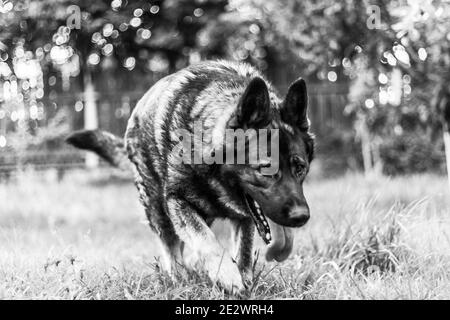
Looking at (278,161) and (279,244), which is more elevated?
(278,161)

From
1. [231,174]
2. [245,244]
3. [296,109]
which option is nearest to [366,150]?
[245,244]

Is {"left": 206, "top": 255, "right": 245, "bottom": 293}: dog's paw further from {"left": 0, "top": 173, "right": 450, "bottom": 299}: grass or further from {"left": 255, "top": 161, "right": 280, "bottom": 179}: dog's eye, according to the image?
{"left": 255, "top": 161, "right": 280, "bottom": 179}: dog's eye

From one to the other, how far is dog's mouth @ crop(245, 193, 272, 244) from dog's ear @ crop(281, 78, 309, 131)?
504 millimetres

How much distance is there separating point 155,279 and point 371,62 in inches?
145

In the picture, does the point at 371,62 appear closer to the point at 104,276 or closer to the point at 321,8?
the point at 321,8

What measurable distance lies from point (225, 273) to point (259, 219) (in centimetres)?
38

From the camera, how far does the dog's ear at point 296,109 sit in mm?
3078

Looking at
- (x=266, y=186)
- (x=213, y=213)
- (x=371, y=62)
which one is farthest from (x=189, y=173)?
(x=371, y=62)

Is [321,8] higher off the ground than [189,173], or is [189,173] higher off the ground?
[321,8]

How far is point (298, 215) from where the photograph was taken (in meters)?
2.77

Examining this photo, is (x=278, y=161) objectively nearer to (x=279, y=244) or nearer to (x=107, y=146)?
(x=279, y=244)

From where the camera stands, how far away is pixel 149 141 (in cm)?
378

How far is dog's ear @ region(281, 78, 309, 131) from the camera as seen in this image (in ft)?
10.1

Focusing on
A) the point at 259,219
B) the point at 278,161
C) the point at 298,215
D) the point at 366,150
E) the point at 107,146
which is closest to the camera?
the point at 298,215
